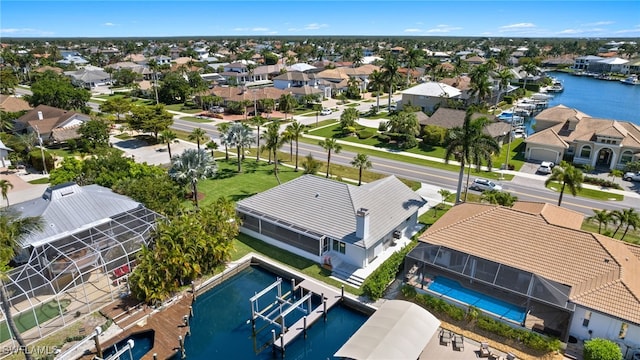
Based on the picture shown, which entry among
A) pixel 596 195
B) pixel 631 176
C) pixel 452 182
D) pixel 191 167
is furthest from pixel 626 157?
pixel 191 167

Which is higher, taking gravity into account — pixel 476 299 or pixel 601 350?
pixel 601 350

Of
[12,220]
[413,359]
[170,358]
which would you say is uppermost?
[12,220]

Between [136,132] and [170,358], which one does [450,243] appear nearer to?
[170,358]

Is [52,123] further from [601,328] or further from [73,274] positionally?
[601,328]

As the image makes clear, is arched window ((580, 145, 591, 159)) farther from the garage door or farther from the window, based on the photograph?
the window

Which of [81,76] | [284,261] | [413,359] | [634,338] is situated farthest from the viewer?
[81,76]

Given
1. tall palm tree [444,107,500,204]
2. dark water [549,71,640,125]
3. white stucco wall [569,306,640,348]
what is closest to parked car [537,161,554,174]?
tall palm tree [444,107,500,204]

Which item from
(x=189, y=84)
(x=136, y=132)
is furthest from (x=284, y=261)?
(x=189, y=84)
